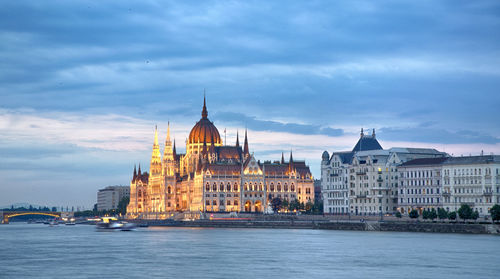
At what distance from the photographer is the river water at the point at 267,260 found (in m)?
74.7

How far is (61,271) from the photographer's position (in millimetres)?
76938

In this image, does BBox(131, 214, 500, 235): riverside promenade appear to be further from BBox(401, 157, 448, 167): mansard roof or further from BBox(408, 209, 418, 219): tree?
BBox(401, 157, 448, 167): mansard roof

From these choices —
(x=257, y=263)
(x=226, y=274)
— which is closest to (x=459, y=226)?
(x=257, y=263)

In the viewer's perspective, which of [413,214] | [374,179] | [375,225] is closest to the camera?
[413,214]

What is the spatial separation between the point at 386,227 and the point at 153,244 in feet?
171

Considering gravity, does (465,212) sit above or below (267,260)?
above

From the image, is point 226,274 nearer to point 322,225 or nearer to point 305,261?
point 305,261

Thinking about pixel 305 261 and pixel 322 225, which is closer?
pixel 305 261

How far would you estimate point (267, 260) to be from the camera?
286ft

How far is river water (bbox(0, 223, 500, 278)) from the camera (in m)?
74.7

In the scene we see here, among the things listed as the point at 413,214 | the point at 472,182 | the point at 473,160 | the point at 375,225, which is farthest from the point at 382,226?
the point at 473,160

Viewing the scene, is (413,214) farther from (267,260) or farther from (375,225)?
(267,260)

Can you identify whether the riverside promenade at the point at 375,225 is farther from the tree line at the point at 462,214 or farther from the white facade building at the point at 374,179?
the white facade building at the point at 374,179

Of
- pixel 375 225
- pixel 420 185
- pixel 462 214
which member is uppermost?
pixel 420 185
